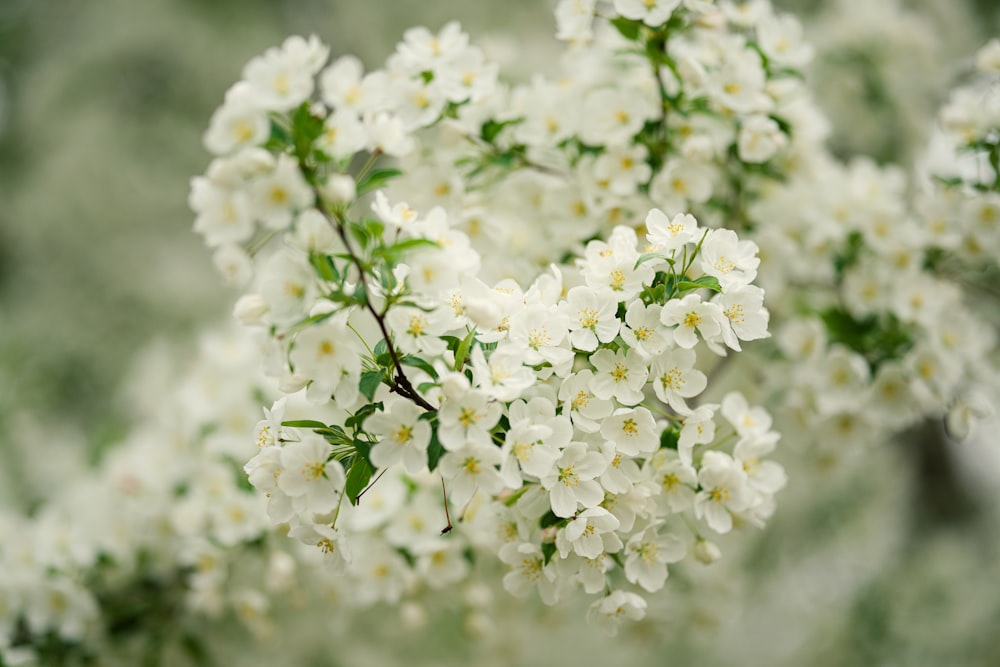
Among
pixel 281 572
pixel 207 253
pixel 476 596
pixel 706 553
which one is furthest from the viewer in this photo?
pixel 207 253

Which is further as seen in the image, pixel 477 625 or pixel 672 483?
pixel 477 625

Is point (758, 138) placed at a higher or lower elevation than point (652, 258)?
higher

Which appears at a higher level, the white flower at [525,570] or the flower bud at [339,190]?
the flower bud at [339,190]

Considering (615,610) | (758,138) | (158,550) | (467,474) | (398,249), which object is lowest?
(615,610)

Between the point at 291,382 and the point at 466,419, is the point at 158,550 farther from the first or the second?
the point at 466,419

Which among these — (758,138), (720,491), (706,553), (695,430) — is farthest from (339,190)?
(758,138)

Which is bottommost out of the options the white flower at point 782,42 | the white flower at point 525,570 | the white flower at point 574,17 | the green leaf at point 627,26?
the white flower at point 525,570

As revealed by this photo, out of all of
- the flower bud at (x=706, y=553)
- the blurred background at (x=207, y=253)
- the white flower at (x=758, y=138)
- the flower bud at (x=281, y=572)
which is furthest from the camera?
the blurred background at (x=207, y=253)

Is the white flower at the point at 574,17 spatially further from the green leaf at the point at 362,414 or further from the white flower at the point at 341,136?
the green leaf at the point at 362,414

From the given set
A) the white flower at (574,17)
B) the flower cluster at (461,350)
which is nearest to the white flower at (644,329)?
the flower cluster at (461,350)
